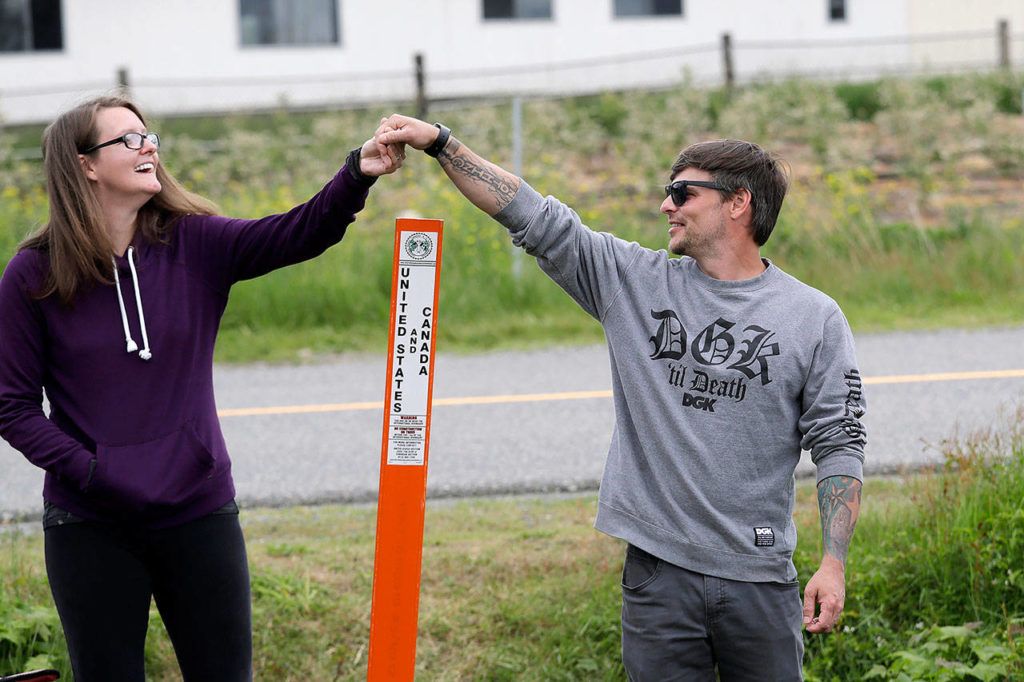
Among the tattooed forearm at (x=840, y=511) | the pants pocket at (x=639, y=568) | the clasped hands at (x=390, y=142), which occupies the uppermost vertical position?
the clasped hands at (x=390, y=142)

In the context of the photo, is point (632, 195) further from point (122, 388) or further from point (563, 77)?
point (122, 388)

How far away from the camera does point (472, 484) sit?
614cm

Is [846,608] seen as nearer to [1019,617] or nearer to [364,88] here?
[1019,617]

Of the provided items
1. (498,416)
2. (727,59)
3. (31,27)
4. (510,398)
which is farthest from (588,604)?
(31,27)

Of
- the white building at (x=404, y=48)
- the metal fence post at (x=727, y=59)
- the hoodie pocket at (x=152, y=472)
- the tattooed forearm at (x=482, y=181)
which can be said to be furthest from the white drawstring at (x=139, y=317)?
the metal fence post at (x=727, y=59)

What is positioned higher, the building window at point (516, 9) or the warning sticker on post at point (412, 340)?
the building window at point (516, 9)

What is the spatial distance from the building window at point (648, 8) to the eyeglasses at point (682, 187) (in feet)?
63.5

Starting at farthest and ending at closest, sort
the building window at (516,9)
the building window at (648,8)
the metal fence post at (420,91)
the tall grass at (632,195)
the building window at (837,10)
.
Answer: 1. the building window at (837,10)
2. the building window at (648,8)
3. the building window at (516,9)
4. the metal fence post at (420,91)
5. the tall grass at (632,195)

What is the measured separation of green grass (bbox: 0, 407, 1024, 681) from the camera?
4012 millimetres

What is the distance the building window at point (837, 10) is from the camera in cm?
2239

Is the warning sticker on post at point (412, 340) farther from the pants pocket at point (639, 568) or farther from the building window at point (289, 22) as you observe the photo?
the building window at point (289, 22)

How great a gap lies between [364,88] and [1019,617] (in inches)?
683

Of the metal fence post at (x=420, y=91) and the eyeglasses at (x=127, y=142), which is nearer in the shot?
the eyeglasses at (x=127, y=142)

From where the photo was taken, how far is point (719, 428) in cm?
284
